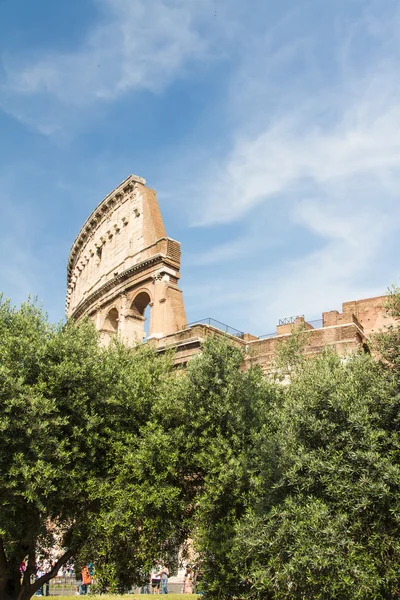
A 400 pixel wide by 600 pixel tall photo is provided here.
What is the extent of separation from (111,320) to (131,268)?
4256mm

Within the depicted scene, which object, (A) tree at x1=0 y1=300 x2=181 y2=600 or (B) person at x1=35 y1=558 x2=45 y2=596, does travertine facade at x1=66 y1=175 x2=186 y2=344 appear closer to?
(B) person at x1=35 y1=558 x2=45 y2=596

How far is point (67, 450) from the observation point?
519 inches

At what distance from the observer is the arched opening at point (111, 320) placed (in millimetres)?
32438

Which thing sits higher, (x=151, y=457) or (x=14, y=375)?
(x=14, y=375)

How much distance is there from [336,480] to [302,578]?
170cm

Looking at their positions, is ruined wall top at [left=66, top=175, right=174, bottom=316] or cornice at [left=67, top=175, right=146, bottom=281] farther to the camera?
cornice at [left=67, top=175, right=146, bottom=281]

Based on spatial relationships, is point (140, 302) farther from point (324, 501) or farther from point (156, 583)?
point (324, 501)

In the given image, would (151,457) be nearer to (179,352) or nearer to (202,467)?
(202,467)

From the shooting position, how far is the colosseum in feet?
78.5

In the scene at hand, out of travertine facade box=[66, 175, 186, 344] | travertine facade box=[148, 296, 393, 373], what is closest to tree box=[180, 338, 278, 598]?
travertine facade box=[148, 296, 393, 373]

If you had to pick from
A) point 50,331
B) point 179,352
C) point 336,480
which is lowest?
point 336,480

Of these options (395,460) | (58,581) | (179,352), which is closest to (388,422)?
(395,460)

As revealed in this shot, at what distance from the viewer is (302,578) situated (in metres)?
9.89

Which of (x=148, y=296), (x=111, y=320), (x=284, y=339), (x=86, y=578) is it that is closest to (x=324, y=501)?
(x=86, y=578)
